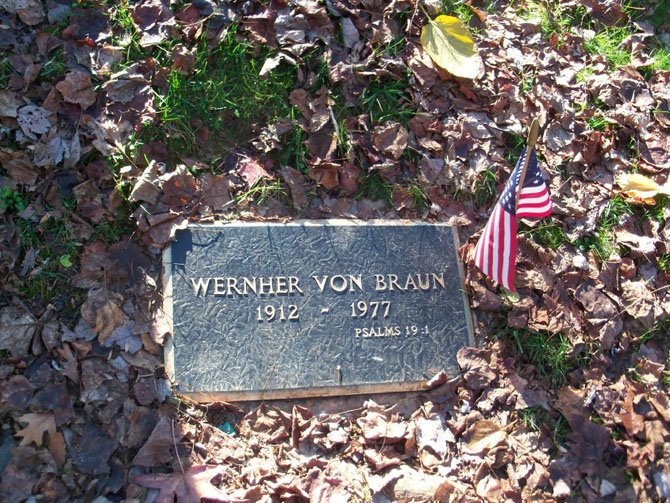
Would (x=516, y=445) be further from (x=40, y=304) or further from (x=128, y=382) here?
(x=40, y=304)

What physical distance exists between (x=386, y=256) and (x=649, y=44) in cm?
268

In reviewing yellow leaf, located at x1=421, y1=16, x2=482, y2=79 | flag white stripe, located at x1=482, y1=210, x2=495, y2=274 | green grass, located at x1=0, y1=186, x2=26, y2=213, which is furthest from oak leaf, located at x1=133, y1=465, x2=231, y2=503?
yellow leaf, located at x1=421, y1=16, x2=482, y2=79

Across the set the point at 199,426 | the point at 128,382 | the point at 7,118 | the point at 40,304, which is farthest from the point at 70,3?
the point at 199,426

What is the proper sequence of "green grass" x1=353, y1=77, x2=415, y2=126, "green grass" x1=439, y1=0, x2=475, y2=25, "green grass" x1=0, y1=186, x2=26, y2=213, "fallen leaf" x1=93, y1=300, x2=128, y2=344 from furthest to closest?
"green grass" x1=439, y1=0, x2=475, y2=25, "green grass" x1=353, y1=77, x2=415, y2=126, "green grass" x1=0, y1=186, x2=26, y2=213, "fallen leaf" x1=93, y1=300, x2=128, y2=344

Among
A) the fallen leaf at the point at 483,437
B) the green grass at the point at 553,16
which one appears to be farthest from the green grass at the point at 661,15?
the fallen leaf at the point at 483,437

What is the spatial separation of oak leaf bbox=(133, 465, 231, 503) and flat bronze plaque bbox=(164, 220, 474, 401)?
0.35 metres

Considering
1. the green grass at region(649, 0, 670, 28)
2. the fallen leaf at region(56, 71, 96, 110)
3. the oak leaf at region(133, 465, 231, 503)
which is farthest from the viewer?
the green grass at region(649, 0, 670, 28)

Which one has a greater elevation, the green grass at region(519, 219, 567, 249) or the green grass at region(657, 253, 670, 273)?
the green grass at region(519, 219, 567, 249)

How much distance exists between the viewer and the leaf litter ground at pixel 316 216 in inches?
112

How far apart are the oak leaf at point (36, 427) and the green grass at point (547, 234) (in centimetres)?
252

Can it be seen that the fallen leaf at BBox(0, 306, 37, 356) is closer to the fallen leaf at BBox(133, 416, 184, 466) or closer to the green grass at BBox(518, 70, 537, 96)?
the fallen leaf at BBox(133, 416, 184, 466)

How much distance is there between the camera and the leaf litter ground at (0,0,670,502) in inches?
112

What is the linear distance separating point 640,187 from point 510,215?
4.01 feet

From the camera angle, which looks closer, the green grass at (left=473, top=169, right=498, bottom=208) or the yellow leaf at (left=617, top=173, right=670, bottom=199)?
the green grass at (left=473, top=169, right=498, bottom=208)
